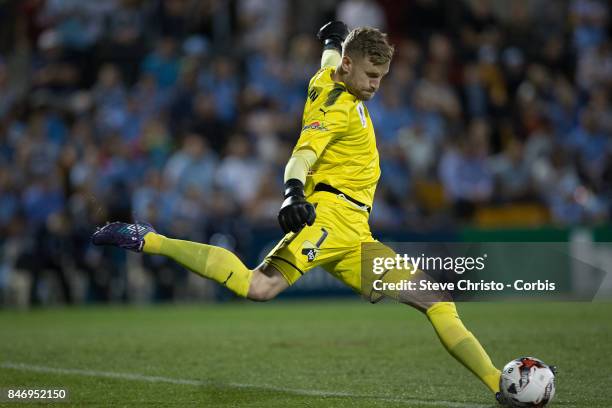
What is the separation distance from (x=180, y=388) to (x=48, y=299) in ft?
28.7

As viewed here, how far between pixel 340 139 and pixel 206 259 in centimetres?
119

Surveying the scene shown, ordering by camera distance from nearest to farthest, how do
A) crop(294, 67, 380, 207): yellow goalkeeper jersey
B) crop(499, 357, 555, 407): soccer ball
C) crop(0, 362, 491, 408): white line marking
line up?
crop(499, 357, 555, 407): soccer ball
crop(294, 67, 380, 207): yellow goalkeeper jersey
crop(0, 362, 491, 408): white line marking

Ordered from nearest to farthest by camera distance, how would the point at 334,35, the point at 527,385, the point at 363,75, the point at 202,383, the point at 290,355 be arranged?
the point at 527,385 → the point at 363,75 → the point at 202,383 → the point at 334,35 → the point at 290,355

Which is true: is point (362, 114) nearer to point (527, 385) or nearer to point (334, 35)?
point (334, 35)

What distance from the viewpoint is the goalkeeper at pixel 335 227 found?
6406mm

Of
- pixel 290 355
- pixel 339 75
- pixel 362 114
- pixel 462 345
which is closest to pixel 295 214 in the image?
pixel 362 114

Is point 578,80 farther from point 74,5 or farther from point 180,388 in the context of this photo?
point 180,388

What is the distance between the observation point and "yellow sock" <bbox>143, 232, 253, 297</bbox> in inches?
255

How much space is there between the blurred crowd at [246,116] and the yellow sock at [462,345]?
29.7 feet

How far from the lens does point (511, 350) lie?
29.3ft

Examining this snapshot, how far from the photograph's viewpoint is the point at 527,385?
607 centimetres

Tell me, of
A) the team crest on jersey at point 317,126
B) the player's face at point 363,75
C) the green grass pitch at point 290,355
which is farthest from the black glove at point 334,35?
the green grass pitch at point 290,355

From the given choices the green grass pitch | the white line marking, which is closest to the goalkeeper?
the white line marking

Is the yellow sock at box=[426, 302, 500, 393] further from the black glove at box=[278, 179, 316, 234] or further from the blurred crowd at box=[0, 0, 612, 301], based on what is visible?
the blurred crowd at box=[0, 0, 612, 301]
